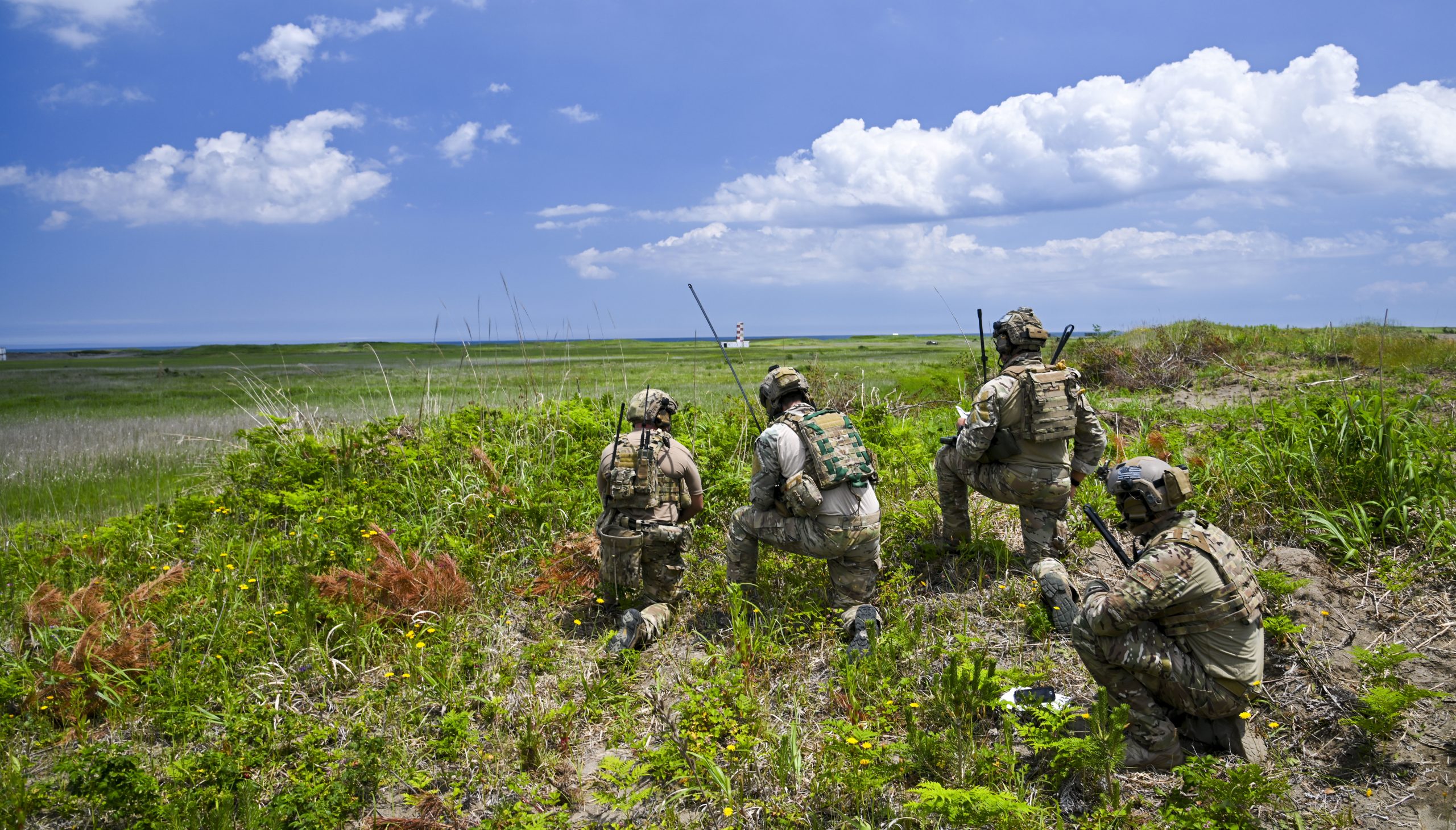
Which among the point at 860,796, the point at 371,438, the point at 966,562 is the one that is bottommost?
the point at 860,796

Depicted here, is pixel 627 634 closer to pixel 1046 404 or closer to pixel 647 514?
pixel 647 514

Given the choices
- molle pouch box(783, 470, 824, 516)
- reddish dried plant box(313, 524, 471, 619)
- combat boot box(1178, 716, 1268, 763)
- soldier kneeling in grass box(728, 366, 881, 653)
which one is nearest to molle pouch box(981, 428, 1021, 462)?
soldier kneeling in grass box(728, 366, 881, 653)

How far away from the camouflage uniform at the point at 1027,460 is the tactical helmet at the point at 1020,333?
0.25 feet

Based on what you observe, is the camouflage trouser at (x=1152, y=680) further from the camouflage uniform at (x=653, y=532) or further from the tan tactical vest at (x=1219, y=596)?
the camouflage uniform at (x=653, y=532)

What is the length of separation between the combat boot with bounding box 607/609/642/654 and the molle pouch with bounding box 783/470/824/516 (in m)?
1.50

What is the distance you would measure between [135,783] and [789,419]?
4481mm

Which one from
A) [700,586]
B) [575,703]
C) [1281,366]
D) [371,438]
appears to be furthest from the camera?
[1281,366]

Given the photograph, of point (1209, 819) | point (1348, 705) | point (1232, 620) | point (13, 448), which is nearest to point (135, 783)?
point (1209, 819)

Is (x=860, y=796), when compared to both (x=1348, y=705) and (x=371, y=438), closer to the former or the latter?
(x=1348, y=705)

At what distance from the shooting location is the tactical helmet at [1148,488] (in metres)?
4.07

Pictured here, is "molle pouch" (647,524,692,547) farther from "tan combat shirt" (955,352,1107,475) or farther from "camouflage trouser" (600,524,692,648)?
"tan combat shirt" (955,352,1107,475)

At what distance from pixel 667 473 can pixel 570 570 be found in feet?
5.22

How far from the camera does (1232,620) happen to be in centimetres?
390

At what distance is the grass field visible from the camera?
13.1 feet
